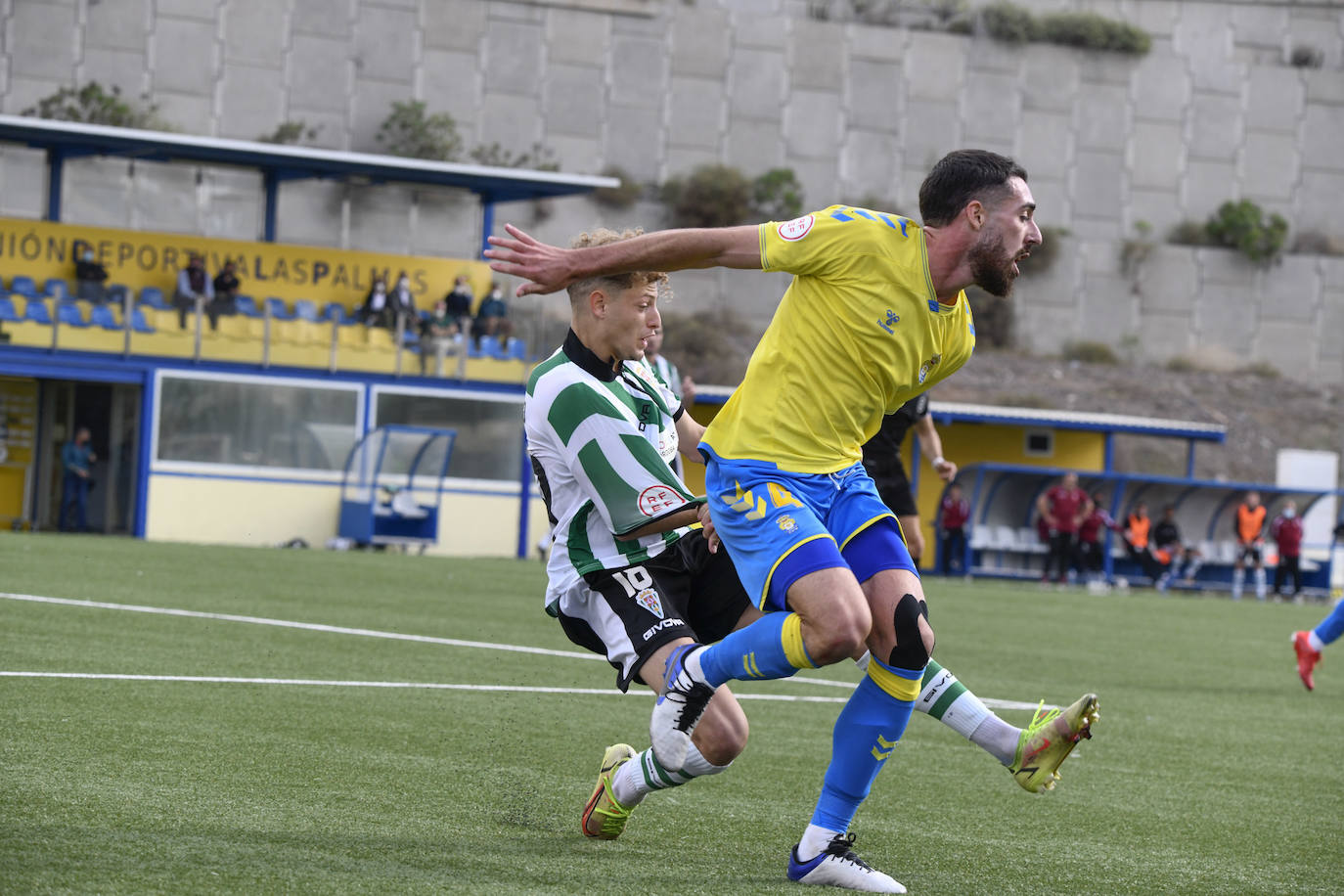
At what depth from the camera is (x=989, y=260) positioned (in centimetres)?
442

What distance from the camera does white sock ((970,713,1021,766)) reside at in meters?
4.70

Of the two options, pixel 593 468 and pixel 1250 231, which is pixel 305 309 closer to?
pixel 593 468

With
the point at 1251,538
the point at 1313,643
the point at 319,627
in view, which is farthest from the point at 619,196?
the point at 1313,643

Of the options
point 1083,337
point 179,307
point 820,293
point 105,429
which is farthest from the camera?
point 1083,337

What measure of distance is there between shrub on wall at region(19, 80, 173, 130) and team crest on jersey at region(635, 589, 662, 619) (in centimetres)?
3499

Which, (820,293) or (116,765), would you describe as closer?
(820,293)

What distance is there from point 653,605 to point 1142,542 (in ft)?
86.5

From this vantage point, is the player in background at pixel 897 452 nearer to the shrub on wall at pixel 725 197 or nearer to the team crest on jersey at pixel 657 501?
→ the team crest on jersey at pixel 657 501

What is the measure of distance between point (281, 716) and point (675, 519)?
8.32 ft

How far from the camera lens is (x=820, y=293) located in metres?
4.48

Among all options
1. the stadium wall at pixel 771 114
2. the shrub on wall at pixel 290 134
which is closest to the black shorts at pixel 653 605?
the stadium wall at pixel 771 114

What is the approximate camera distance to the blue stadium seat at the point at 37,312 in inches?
940

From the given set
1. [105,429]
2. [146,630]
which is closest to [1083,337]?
[105,429]

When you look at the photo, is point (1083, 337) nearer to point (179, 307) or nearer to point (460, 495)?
point (460, 495)
